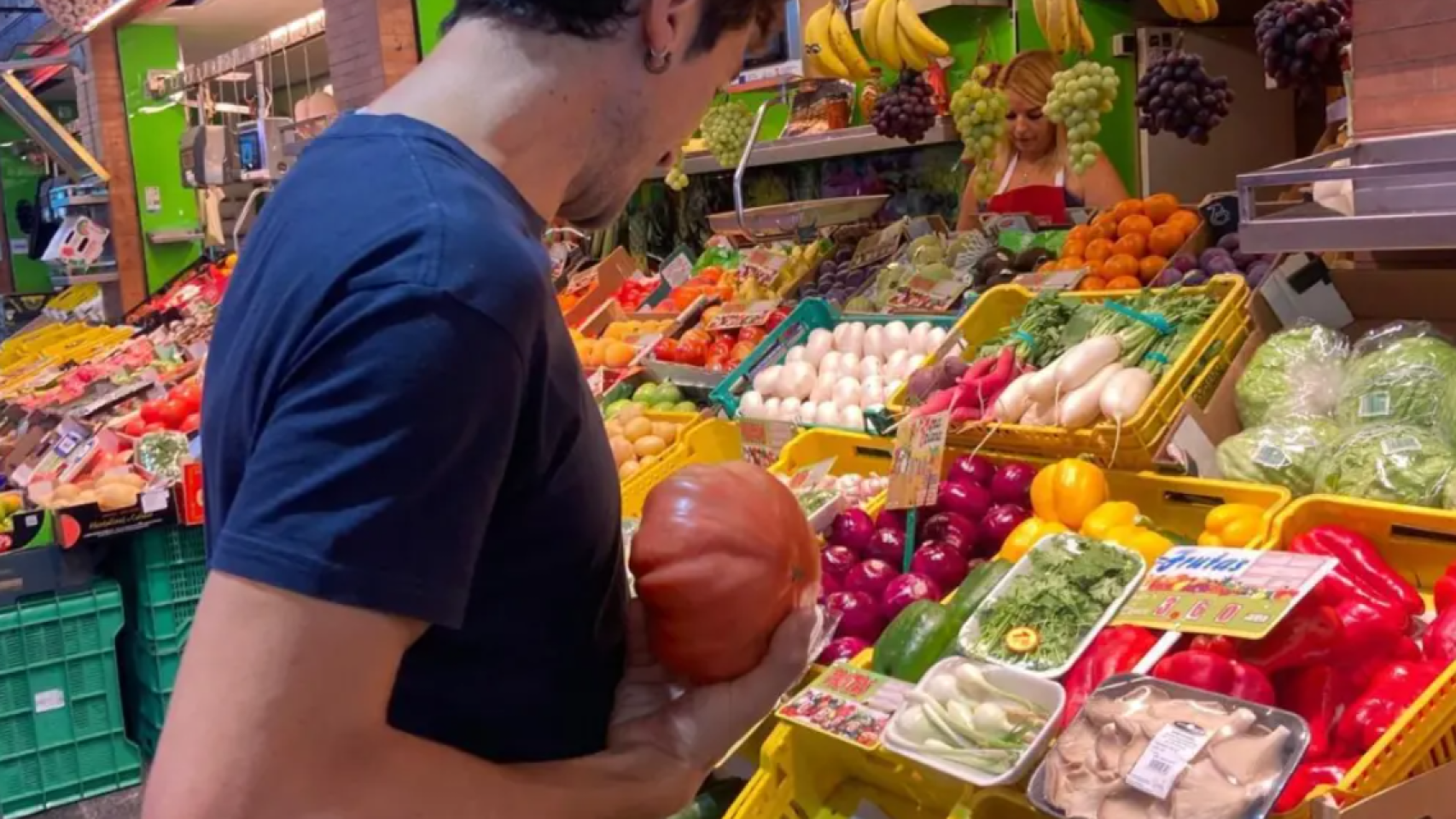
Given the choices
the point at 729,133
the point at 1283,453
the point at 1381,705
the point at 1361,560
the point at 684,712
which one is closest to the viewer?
the point at 684,712

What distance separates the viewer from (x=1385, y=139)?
2906mm

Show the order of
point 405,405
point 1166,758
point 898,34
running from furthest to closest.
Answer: point 898,34 → point 1166,758 → point 405,405

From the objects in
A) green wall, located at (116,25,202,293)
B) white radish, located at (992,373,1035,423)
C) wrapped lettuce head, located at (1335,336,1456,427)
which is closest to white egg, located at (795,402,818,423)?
white radish, located at (992,373,1035,423)

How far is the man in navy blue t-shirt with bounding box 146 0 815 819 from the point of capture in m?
0.75

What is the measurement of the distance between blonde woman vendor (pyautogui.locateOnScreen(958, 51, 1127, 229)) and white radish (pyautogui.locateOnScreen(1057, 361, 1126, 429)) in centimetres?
246

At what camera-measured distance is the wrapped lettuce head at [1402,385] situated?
2.66 meters

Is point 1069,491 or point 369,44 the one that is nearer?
point 1069,491

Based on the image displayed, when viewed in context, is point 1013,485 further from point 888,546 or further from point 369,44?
point 369,44

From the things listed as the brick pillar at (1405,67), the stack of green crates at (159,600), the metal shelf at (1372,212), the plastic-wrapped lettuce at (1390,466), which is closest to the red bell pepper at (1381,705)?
the plastic-wrapped lettuce at (1390,466)

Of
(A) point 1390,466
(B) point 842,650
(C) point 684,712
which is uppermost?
(C) point 684,712

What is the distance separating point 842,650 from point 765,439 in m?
1.26

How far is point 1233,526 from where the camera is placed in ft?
7.91

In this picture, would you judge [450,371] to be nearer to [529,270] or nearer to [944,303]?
[529,270]

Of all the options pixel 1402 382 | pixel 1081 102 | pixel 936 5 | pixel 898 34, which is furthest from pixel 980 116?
pixel 1402 382
